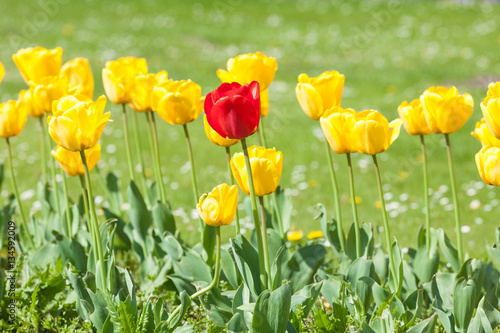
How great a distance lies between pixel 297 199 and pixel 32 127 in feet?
15.2

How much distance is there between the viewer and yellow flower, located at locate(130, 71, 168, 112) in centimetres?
282

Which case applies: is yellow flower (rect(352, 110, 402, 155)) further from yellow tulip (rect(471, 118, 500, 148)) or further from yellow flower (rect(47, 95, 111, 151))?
yellow flower (rect(47, 95, 111, 151))

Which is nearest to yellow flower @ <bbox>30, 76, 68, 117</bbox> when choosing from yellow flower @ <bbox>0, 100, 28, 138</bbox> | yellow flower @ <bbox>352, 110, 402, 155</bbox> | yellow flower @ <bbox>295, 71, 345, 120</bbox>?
yellow flower @ <bbox>0, 100, 28, 138</bbox>

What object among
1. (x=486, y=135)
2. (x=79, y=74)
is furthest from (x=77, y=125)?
(x=486, y=135)

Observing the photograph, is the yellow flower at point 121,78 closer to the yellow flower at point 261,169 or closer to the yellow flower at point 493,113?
the yellow flower at point 261,169

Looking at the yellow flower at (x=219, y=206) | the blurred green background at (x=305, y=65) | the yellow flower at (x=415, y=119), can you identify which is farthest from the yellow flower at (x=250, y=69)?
the blurred green background at (x=305, y=65)

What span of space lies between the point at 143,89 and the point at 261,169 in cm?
91

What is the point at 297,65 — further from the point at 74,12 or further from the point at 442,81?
the point at 74,12

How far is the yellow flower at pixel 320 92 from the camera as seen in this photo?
2.59m

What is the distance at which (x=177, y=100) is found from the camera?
261cm

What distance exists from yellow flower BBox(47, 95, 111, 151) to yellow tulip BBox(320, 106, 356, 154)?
78 cm

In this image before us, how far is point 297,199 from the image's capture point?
5.38 metres

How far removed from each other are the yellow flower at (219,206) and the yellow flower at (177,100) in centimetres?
54

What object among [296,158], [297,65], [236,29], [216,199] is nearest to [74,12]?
[236,29]
